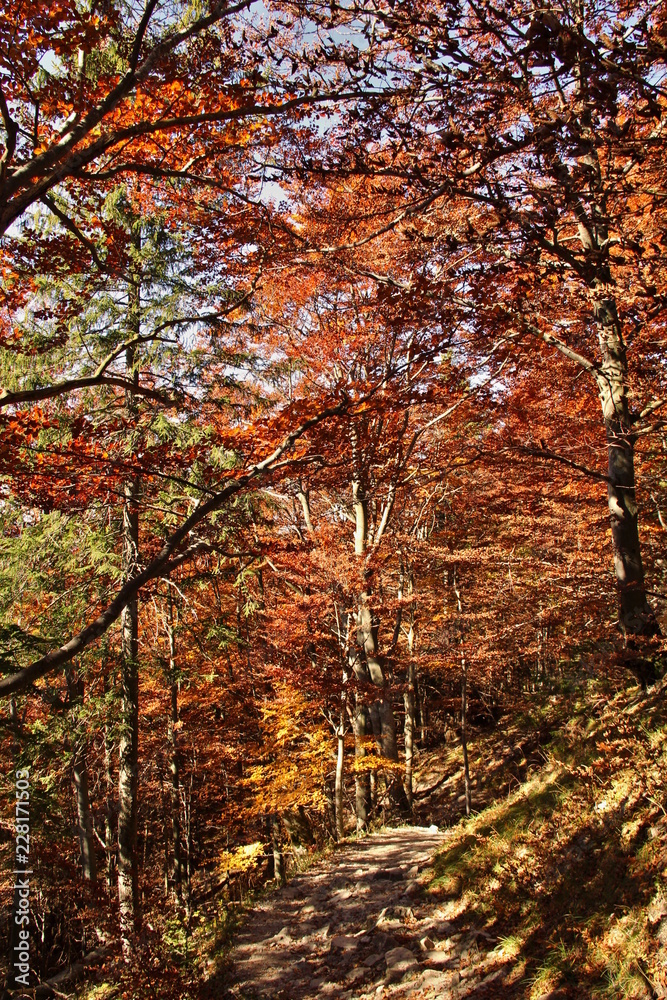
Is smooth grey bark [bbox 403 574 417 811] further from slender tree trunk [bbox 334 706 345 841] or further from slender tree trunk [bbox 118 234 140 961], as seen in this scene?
slender tree trunk [bbox 118 234 140 961]

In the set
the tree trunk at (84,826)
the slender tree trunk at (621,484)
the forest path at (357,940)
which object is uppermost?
the slender tree trunk at (621,484)

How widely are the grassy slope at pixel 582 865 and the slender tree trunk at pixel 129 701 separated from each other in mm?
4916

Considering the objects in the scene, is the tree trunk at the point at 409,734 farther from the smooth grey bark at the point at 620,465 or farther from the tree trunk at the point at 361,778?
the smooth grey bark at the point at 620,465

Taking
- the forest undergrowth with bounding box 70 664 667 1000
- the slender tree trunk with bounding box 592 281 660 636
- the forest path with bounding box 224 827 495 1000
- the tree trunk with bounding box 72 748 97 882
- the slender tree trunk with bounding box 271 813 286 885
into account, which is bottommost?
the slender tree trunk with bounding box 271 813 286 885

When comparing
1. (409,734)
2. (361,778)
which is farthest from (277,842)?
(361,778)

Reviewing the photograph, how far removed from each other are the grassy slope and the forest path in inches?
12.7

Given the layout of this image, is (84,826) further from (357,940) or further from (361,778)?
(357,940)

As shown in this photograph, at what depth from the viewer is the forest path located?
5.21m

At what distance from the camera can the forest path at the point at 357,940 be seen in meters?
5.21

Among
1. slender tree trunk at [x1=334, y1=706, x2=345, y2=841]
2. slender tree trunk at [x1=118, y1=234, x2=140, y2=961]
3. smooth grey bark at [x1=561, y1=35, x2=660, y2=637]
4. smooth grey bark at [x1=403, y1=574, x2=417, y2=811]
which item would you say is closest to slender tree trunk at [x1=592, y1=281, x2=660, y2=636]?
smooth grey bark at [x1=561, y1=35, x2=660, y2=637]

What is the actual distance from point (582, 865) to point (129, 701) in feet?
24.0

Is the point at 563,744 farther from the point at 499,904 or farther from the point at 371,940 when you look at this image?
the point at 371,940

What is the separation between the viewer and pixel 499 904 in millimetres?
5398

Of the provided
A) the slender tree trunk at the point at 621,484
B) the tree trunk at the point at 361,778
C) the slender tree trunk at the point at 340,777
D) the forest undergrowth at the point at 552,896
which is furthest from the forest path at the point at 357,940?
the slender tree trunk at the point at 621,484
